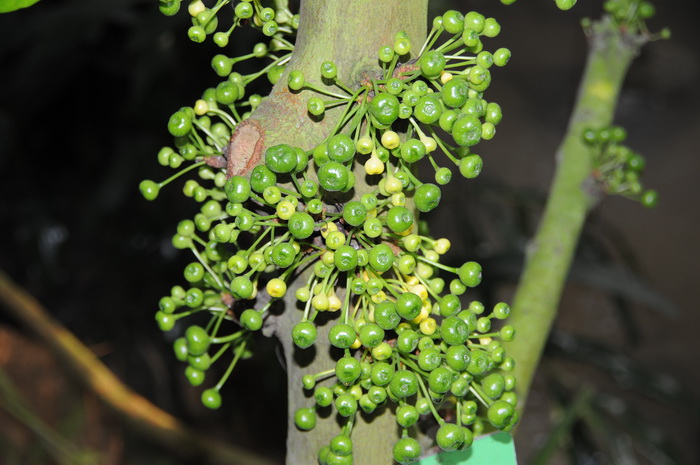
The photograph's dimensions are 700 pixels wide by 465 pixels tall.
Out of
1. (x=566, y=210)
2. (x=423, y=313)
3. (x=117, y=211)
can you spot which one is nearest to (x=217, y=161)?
(x=423, y=313)

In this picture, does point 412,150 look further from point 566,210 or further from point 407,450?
point 566,210

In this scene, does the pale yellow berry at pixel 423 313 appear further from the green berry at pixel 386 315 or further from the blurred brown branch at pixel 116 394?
the blurred brown branch at pixel 116 394

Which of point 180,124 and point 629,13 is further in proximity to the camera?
point 629,13

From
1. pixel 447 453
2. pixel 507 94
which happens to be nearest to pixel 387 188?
pixel 447 453

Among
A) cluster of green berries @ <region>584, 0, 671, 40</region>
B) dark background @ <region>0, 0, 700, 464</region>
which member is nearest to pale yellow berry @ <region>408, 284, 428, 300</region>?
cluster of green berries @ <region>584, 0, 671, 40</region>

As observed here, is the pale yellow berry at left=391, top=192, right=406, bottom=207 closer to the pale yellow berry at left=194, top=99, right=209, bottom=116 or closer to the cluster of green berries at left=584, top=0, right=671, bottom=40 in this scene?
the pale yellow berry at left=194, top=99, right=209, bottom=116

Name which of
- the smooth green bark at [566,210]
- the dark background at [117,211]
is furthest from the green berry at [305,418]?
the dark background at [117,211]

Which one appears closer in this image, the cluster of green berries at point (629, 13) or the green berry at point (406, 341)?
the green berry at point (406, 341)
